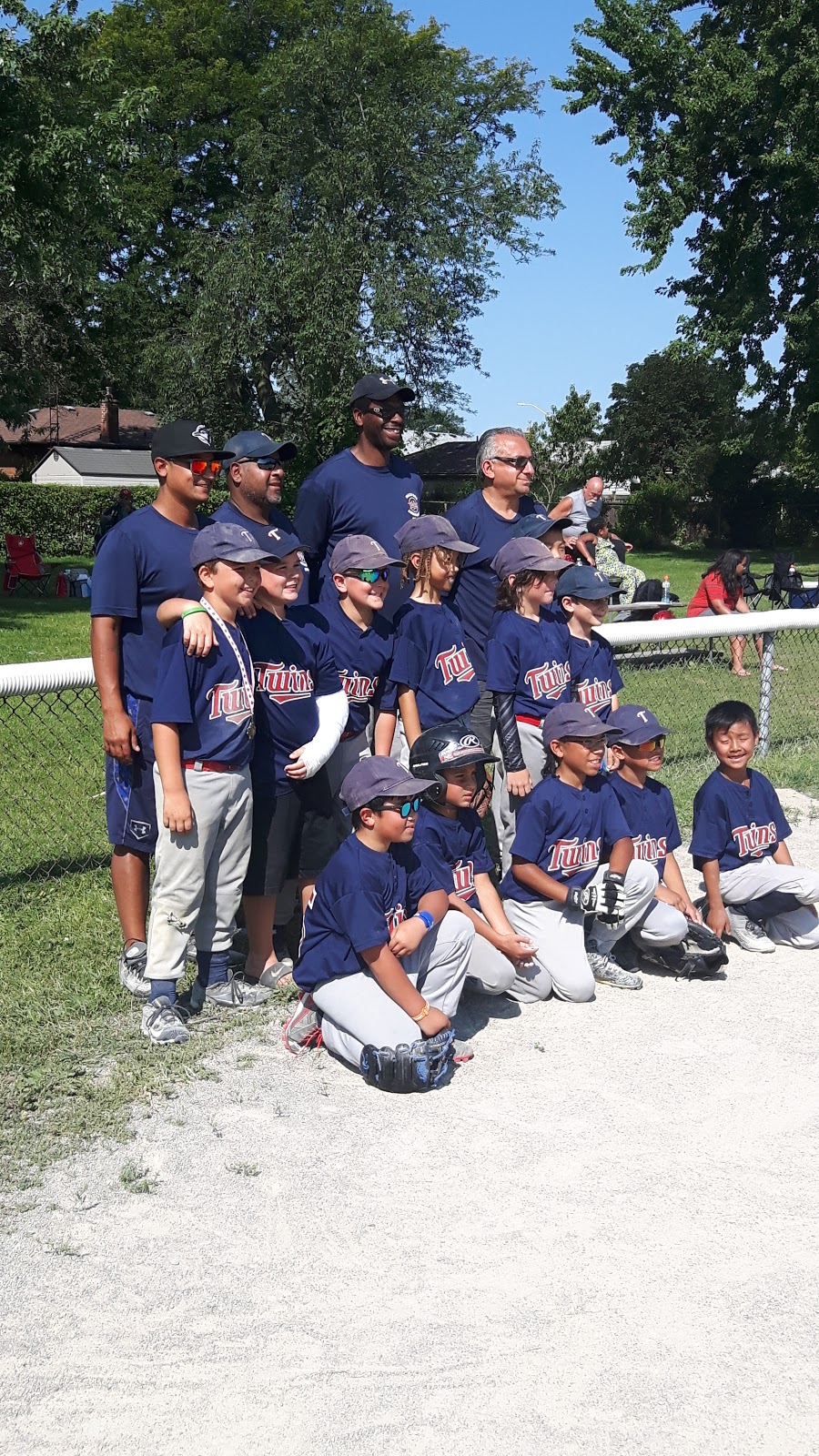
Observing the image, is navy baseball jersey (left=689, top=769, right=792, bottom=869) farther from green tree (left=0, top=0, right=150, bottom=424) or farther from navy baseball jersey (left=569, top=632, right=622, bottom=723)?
green tree (left=0, top=0, right=150, bottom=424)

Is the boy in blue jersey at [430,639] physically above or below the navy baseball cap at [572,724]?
above

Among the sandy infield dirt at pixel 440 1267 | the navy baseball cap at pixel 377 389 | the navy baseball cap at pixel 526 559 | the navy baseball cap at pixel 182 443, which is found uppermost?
the navy baseball cap at pixel 377 389

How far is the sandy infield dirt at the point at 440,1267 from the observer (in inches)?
101

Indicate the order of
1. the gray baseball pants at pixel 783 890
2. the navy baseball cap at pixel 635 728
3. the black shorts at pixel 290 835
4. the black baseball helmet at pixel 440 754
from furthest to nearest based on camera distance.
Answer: the gray baseball pants at pixel 783 890
the navy baseball cap at pixel 635 728
the black shorts at pixel 290 835
the black baseball helmet at pixel 440 754

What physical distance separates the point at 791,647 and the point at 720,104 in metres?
17.3

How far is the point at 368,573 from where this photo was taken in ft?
16.4

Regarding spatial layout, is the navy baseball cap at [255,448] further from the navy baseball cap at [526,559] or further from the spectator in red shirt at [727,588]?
the spectator in red shirt at [727,588]

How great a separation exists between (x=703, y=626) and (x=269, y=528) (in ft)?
13.7

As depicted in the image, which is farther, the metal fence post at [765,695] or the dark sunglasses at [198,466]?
the metal fence post at [765,695]

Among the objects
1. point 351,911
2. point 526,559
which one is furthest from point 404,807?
point 526,559

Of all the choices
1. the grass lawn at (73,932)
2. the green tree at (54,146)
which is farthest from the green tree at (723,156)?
the grass lawn at (73,932)

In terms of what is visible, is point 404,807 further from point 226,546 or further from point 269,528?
point 269,528

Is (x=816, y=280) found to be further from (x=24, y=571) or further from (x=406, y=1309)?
(x=406, y=1309)

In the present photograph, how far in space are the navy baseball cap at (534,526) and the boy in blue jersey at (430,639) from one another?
46cm
